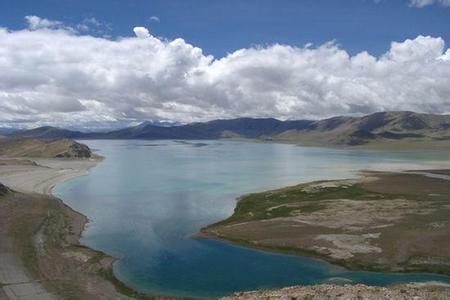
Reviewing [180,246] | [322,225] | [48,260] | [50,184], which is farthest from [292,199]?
[50,184]

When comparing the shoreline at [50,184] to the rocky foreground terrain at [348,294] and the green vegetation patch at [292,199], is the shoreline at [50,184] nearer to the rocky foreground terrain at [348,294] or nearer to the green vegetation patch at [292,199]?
the rocky foreground terrain at [348,294]

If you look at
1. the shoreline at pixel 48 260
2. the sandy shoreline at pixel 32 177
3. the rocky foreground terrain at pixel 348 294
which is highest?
the rocky foreground terrain at pixel 348 294

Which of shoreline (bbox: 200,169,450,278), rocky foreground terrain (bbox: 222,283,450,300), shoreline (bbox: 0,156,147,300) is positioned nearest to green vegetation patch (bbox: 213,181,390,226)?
shoreline (bbox: 200,169,450,278)

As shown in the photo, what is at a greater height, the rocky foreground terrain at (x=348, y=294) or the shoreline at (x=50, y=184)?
the rocky foreground terrain at (x=348, y=294)

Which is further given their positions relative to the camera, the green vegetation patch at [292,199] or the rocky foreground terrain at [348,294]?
the green vegetation patch at [292,199]

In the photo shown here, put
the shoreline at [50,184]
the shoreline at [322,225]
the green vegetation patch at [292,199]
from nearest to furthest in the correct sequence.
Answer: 1. the shoreline at [50,184]
2. the shoreline at [322,225]
3. the green vegetation patch at [292,199]

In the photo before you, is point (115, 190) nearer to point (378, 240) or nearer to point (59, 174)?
point (59, 174)

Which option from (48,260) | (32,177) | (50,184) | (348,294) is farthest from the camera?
(32,177)

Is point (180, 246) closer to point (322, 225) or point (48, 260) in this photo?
point (48, 260)

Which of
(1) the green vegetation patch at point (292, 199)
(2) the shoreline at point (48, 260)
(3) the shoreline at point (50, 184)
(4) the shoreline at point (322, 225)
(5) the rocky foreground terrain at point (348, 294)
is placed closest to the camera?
(5) the rocky foreground terrain at point (348, 294)

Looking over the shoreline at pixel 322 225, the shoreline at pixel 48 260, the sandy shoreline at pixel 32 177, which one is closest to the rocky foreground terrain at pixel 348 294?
the shoreline at pixel 48 260

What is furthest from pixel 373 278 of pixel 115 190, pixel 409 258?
pixel 115 190

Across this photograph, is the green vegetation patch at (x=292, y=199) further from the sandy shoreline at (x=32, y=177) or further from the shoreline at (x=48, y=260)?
the sandy shoreline at (x=32, y=177)
